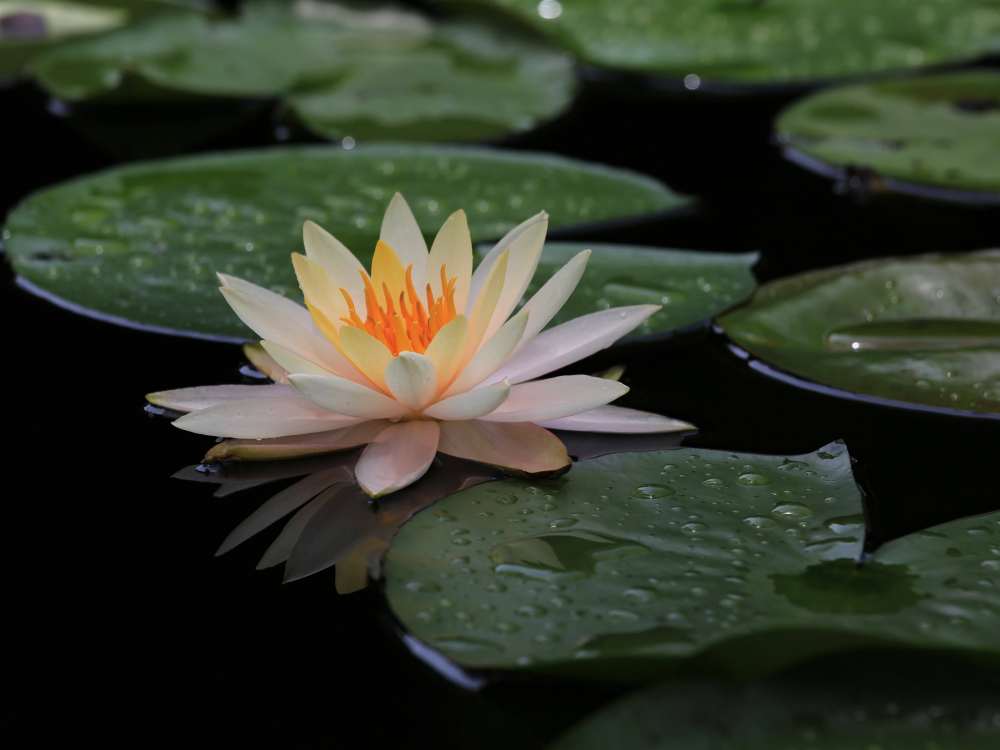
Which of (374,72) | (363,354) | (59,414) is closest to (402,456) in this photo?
(363,354)

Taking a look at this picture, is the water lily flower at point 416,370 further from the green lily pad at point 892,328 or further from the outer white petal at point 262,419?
the green lily pad at point 892,328

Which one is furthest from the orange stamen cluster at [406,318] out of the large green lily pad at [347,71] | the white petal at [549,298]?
the large green lily pad at [347,71]

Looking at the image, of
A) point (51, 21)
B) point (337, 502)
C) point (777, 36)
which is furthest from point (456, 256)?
point (51, 21)

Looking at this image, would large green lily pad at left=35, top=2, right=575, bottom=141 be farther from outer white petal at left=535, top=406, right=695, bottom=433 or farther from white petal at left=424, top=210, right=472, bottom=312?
→ outer white petal at left=535, top=406, right=695, bottom=433

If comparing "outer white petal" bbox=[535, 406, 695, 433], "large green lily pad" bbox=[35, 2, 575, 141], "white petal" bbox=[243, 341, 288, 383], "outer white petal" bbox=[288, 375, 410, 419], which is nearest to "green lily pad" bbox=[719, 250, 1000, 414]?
"outer white petal" bbox=[535, 406, 695, 433]

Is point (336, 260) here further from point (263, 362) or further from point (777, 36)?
point (777, 36)

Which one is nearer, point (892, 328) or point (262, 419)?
point (262, 419)
